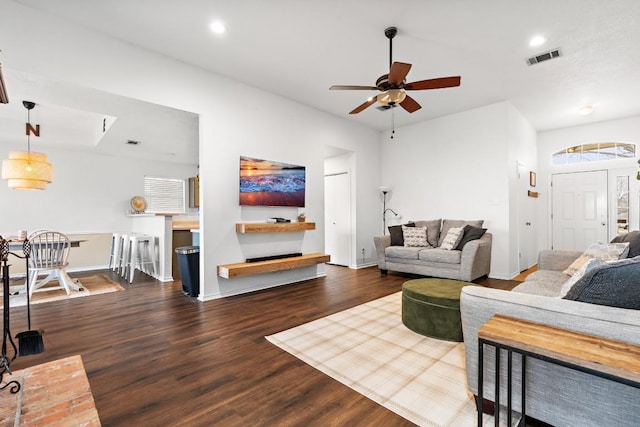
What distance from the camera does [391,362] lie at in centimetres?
215

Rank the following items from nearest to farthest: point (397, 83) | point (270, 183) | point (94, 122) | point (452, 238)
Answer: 1. point (397, 83)
2. point (270, 183)
3. point (452, 238)
4. point (94, 122)

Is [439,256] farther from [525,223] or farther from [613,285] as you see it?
[613,285]

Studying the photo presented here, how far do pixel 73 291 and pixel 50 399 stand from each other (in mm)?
3192

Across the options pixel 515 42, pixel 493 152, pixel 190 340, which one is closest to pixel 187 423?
pixel 190 340

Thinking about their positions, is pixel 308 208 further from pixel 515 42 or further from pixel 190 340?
pixel 515 42

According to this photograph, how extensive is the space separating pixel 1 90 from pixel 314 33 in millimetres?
2602

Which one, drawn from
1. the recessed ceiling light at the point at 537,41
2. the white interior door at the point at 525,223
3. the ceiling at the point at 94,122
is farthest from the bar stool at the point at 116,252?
the white interior door at the point at 525,223

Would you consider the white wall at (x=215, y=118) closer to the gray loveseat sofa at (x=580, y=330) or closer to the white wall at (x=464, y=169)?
Answer: the white wall at (x=464, y=169)

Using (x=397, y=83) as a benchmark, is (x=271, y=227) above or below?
below

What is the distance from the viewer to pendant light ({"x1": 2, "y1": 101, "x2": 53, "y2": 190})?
390cm

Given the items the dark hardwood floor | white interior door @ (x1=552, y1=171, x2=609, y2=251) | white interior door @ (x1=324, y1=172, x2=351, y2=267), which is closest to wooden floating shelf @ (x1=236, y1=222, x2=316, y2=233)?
the dark hardwood floor

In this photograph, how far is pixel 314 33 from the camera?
310 centimetres

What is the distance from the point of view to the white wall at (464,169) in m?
4.96

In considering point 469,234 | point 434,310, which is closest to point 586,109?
point 469,234
